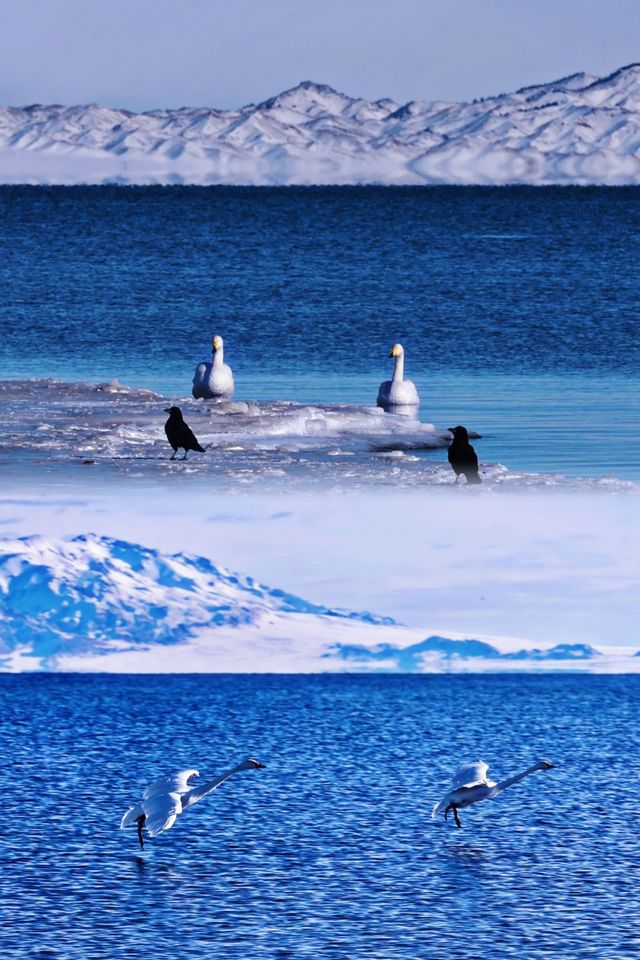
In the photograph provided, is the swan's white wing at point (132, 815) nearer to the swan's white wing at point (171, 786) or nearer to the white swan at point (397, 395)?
the swan's white wing at point (171, 786)

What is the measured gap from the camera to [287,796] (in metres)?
10.6

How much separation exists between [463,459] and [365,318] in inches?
1187

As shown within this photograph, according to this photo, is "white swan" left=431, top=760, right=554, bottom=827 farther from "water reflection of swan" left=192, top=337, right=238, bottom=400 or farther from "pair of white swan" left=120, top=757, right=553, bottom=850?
"water reflection of swan" left=192, top=337, right=238, bottom=400

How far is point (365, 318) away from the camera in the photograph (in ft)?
157

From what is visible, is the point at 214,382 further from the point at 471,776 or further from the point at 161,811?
the point at 161,811

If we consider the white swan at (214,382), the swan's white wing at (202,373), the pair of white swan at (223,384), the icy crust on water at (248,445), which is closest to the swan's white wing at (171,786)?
the icy crust on water at (248,445)

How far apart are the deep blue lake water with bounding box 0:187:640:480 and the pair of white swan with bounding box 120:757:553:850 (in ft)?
33.5

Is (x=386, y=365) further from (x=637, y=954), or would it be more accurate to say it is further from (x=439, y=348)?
(x=637, y=954)

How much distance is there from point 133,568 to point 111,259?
220 feet

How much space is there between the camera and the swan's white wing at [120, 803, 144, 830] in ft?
31.3

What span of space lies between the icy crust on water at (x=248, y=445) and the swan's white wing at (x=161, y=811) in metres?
8.29

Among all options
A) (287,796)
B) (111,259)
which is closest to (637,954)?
(287,796)

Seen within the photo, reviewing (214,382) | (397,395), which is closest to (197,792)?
(397,395)

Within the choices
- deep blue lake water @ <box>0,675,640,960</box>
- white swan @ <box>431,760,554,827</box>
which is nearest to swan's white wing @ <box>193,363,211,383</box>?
deep blue lake water @ <box>0,675,640,960</box>
